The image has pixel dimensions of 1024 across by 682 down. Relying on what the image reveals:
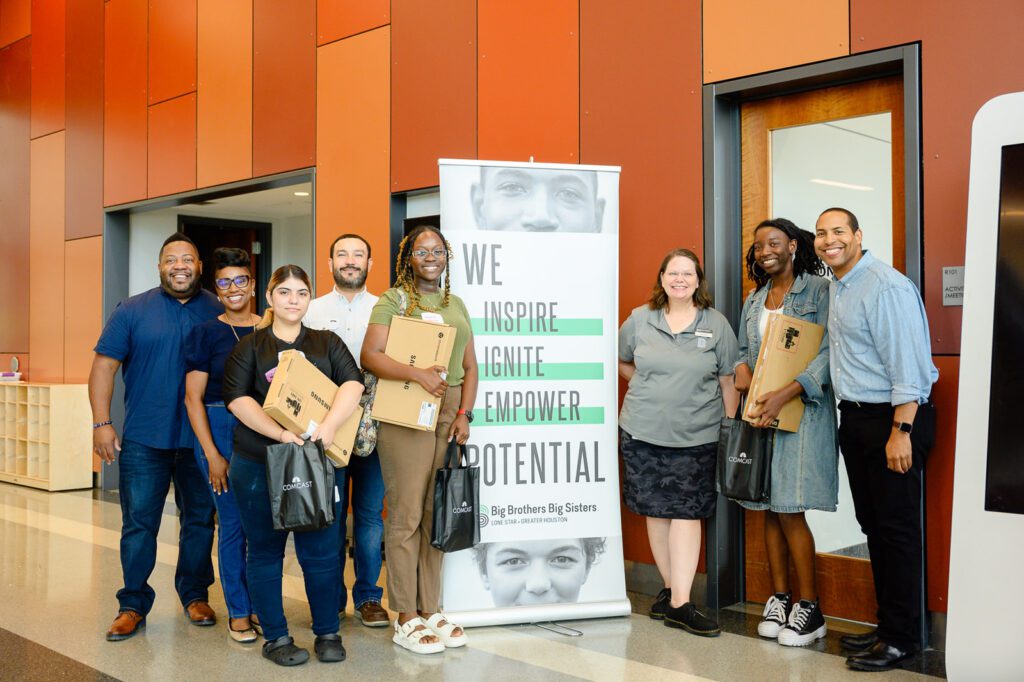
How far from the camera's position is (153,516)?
12.5 ft

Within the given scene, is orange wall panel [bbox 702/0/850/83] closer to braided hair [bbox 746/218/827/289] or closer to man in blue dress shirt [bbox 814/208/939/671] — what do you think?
braided hair [bbox 746/218/827/289]

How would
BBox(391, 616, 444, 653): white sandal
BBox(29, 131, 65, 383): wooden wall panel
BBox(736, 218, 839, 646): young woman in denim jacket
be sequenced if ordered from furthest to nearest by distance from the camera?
BBox(29, 131, 65, 383): wooden wall panel → BBox(736, 218, 839, 646): young woman in denim jacket → BBox(391, 616, 444, 653): white sandal

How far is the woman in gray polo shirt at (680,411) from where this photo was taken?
379cm

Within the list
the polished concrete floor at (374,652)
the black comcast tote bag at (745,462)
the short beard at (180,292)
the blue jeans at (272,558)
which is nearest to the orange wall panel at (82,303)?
the polished concrete floor at (374,652)

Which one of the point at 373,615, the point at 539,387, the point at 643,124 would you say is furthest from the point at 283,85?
the point at 373,615

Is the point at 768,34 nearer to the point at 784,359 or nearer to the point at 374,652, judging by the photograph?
the point at 784,359

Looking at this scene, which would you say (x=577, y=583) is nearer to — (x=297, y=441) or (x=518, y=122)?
(x=297, y=441)

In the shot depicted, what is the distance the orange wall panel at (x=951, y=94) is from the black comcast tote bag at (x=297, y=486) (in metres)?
2.34

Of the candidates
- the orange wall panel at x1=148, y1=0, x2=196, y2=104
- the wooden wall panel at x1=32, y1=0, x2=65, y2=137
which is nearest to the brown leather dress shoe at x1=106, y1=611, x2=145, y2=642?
the orange wall panel at x1=148, y1=0, x2=196, y2=104

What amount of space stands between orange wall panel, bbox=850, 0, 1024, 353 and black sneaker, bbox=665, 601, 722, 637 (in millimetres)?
1388

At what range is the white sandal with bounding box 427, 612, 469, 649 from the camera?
3.55 metres

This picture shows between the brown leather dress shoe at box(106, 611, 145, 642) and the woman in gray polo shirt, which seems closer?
the brown leather dress shoe at box(106, 611, 145, 642)

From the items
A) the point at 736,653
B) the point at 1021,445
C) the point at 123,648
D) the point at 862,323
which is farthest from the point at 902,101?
the point at 123,648

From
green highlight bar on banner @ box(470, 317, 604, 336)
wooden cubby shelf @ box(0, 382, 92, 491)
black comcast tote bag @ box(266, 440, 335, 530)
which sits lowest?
wooden cubby shelf @ box(0, 382, 92, 491)
